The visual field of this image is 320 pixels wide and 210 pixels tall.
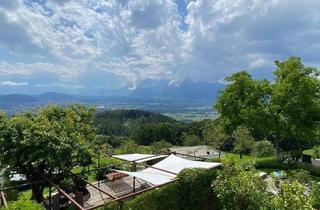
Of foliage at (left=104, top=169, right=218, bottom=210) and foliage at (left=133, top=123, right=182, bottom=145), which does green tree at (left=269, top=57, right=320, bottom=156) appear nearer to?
foliage at (left=104, top=169, right=218, bottom=210)

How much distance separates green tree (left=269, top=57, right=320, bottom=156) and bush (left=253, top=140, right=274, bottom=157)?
8.28 metres

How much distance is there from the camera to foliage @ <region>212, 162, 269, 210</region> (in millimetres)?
11234

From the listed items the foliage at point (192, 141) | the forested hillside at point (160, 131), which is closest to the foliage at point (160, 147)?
the forested hillside at point (160, 131)

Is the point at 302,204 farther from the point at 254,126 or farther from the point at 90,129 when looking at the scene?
the point at 254,126

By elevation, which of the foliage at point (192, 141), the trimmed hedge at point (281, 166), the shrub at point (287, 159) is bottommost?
the foliage at point (192, 141)

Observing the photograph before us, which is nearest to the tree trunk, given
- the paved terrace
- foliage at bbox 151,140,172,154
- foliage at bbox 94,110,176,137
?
the paved terrace

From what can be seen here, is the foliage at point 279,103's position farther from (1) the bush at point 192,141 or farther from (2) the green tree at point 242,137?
(1) the bush at point 192,141

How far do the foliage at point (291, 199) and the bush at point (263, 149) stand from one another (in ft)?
97.2

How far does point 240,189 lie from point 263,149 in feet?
96.8

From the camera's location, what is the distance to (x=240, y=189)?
37.4ft

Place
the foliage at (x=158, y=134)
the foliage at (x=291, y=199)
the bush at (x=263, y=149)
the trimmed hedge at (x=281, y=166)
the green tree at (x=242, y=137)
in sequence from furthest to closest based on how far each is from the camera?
the foliage at (x=158, y=134), the bush at (x=263, y=149), the green tree at (x=242, y=137), the trimmed hedge at (x=281, y=166), the foliage at (x=291, y=199)

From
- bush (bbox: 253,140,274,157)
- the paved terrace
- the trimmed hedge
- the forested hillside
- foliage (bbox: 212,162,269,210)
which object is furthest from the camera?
the forested hillside

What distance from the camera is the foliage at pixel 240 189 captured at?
1123 centimetres

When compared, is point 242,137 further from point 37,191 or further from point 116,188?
point 37,191
